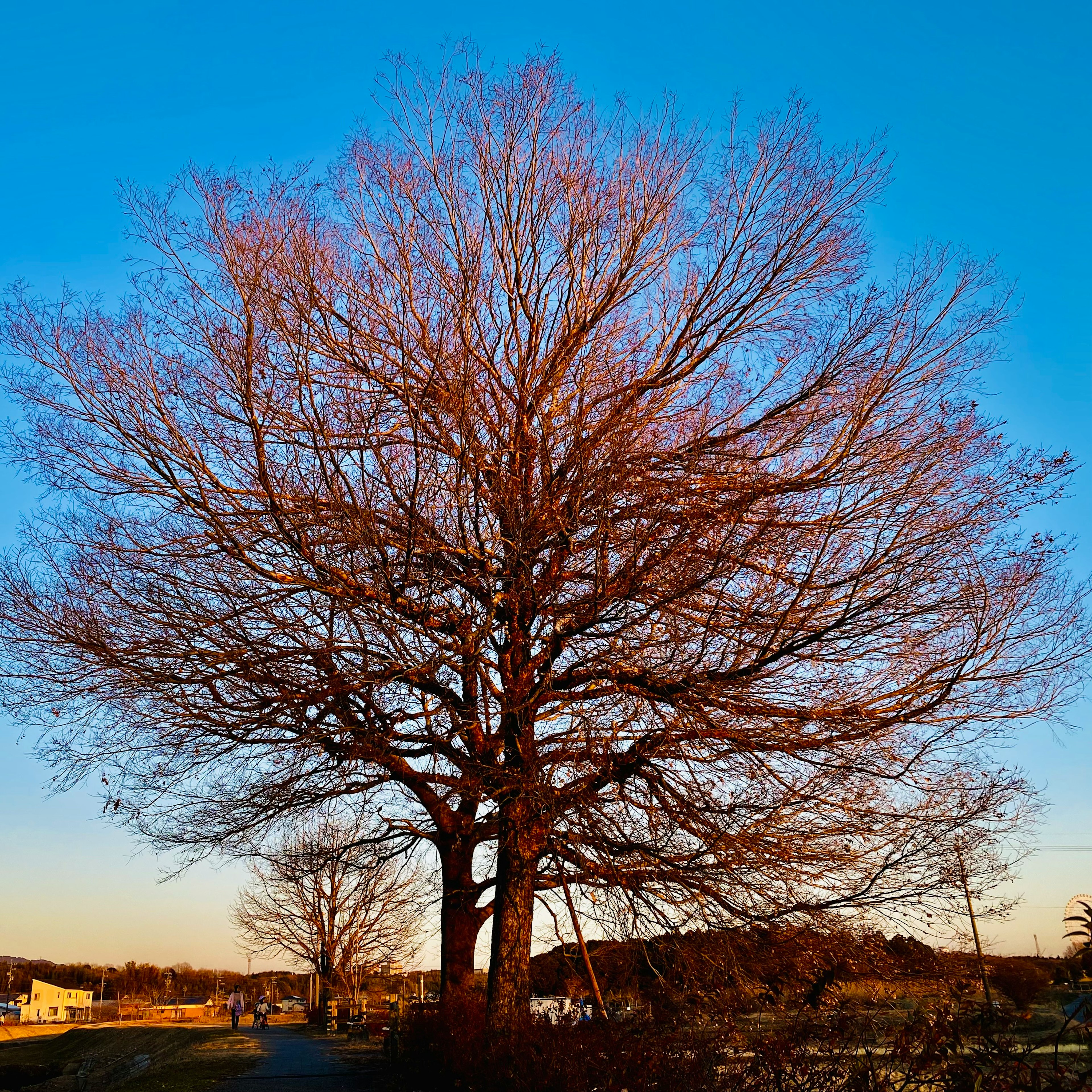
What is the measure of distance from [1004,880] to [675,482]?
15.6 ft

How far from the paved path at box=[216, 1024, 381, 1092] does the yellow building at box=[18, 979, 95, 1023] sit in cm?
5453

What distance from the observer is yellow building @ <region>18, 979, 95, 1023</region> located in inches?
2933

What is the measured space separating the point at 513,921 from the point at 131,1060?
1621 cm

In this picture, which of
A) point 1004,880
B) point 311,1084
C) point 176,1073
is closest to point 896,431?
point 1004,880

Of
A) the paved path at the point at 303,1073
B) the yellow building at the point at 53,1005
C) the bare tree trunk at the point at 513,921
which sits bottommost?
the paved path at the point at 303,1073

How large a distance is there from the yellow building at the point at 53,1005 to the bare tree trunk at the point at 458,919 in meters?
67.1

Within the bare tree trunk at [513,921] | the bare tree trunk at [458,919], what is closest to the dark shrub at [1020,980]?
the bare tree trunk at [513,921]

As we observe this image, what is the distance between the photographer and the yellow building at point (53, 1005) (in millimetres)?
74500

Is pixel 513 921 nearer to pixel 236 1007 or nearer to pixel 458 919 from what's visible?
pixel 458 919

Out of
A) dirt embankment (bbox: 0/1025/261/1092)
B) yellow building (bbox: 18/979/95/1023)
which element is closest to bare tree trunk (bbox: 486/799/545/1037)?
dirt embankment (bbox: 0/1025/261/1092)

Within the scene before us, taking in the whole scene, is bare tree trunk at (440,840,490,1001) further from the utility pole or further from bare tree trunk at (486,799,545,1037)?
the utility pole

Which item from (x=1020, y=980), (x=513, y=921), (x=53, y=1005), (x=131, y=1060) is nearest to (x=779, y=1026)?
(x=513, y=921)

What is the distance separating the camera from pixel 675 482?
32.6 ft

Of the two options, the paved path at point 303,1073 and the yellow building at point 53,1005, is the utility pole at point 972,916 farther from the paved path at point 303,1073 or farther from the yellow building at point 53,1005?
the yellow building at point 53,1005
